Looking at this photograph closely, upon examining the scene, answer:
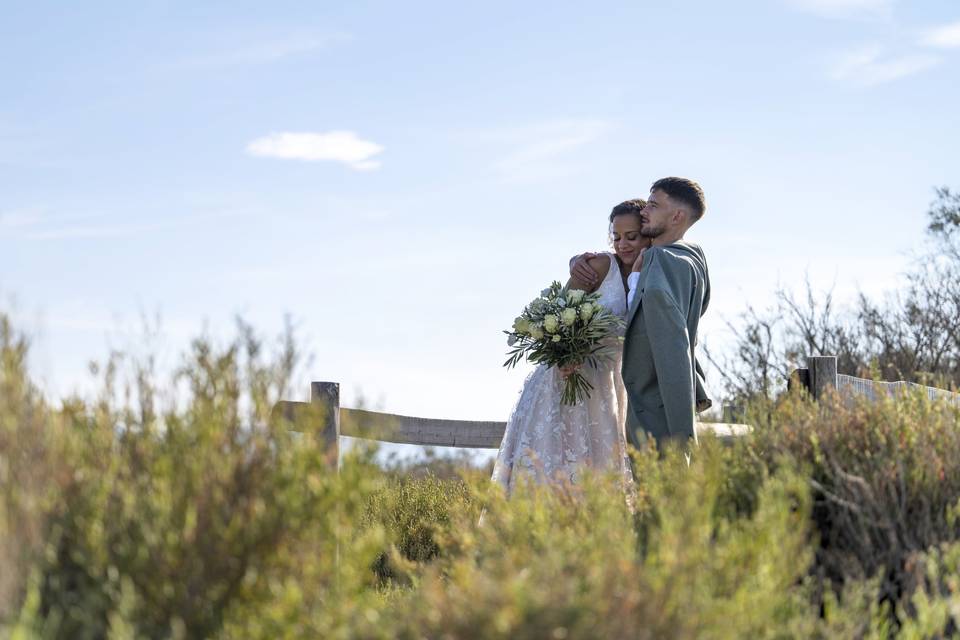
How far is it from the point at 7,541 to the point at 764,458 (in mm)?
3039

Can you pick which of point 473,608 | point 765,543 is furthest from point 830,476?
point 473,608

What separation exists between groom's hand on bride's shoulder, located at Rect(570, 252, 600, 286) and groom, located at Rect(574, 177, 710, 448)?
0.35m

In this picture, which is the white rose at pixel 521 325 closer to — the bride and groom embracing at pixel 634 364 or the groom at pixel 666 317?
the bride and groom embracing at pixel 634 364

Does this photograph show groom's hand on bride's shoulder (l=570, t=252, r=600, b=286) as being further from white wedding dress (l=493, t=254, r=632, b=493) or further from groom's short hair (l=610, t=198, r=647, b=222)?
groom's short hair (l=610, t=198, r=647, b=222)

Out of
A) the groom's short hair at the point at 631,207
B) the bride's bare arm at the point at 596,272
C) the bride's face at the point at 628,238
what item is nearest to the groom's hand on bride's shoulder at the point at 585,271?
the bride's bare arm at the point at 596,272

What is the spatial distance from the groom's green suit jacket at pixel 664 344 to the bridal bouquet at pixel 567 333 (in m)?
0.20

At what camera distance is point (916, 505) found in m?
3.96

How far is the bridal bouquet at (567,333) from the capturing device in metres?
6.01

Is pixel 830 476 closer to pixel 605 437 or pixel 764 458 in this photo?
pixel 764 458

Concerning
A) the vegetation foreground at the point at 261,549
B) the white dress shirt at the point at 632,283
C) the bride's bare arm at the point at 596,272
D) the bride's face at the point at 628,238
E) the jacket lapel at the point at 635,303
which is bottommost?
the vegetation foreground at the point at 261,549

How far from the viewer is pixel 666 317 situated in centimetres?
572

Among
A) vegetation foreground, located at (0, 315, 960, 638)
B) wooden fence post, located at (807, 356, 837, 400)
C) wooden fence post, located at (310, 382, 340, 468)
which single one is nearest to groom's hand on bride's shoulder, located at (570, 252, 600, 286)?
wooden fence post, located at (310, 382, 340, 468)

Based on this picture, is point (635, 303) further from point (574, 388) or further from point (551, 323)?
point (574, 388)

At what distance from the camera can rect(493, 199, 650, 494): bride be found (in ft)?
20.7
